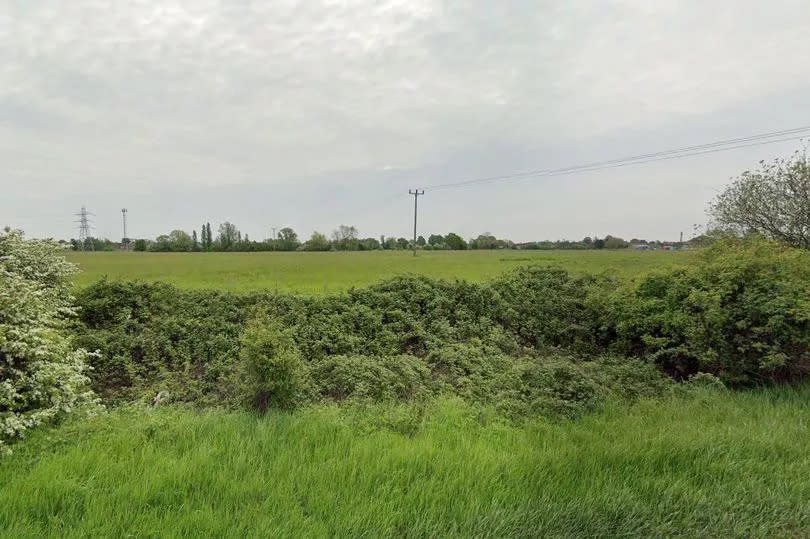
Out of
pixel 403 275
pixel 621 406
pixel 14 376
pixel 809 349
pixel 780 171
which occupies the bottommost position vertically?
pixel 621 406

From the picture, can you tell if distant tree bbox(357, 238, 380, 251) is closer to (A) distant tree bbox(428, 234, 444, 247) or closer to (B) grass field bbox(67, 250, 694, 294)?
(A) distant tree bbox(428, 234, 444, 247)

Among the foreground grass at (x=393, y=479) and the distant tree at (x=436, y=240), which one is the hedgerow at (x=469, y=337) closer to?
the foreground grass at (x=393, y=479)

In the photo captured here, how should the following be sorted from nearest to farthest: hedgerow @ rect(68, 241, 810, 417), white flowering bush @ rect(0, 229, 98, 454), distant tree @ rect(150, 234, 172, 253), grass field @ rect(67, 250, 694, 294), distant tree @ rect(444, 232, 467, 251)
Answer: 1. white flowering bush @ rect(0, 229, 98, 454)
2. hedgerow @ rect(68, 241, 810, 417)
3. grass field @ rect(67, 250, 694, 294)
4. distant tree @ rect(150, 234, 172, 253)
5. distant tree @ rect(444, 232, 467, 251)

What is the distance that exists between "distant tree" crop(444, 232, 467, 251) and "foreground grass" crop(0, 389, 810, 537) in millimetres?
27795

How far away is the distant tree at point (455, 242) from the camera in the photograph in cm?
3236

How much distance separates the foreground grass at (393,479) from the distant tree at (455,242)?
91.2ft

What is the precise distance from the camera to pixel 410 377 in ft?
19.9

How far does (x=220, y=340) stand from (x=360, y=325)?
2699 mm

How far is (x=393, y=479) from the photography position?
323cm

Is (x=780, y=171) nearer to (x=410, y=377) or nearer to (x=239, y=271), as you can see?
(x=410, y=377)

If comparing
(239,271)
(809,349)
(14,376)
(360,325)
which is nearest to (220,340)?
(360,325)

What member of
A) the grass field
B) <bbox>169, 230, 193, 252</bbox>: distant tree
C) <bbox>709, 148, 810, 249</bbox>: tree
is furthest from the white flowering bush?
<bbox>169, 230, 193, 252</bbox>: distant tree

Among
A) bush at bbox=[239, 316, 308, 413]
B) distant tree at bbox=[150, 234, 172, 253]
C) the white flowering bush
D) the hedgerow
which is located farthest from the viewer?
distant tree at bbox=[150, 234, 172, 253]

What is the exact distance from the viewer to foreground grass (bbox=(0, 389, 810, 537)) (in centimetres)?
276
